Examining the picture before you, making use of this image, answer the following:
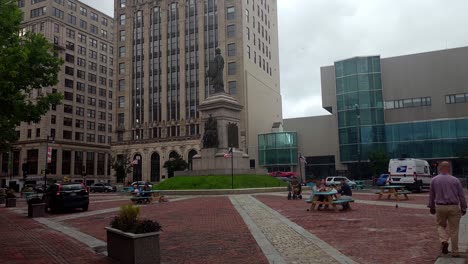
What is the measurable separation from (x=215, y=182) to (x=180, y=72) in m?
52.8

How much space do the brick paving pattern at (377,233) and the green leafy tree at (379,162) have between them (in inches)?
1830

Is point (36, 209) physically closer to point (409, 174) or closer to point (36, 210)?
point (36, 210)

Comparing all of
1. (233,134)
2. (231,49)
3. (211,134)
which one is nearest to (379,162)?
(233,134)

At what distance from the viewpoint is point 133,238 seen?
7621 mm

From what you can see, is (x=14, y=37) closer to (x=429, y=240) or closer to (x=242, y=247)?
(x=242, y=247)

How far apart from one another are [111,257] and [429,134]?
66.1 m

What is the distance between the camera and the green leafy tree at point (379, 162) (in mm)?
61188

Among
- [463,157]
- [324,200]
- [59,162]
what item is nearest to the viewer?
[324,200]

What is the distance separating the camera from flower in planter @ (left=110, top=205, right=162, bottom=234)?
789cm

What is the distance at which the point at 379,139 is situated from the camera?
68.6m

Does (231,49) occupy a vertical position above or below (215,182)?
above

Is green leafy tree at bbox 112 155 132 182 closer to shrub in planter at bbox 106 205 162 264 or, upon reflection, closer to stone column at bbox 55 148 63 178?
stone column at bbox 55 148 63 178

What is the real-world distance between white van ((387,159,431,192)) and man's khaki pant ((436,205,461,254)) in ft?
79.9

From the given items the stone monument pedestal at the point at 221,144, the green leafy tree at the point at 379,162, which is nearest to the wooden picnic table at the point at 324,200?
the stone monument pedestal at the point at 221,144
